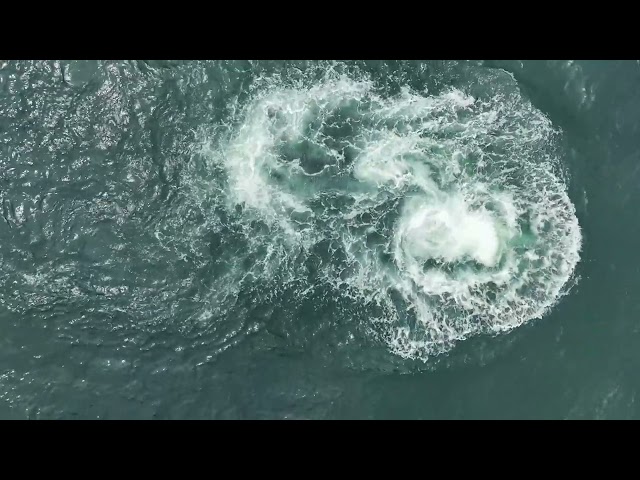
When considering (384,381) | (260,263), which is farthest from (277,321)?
(384,381)

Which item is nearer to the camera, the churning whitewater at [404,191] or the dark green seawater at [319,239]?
the dark green seawater at [319,239]

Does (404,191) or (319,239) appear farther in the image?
(404,191)

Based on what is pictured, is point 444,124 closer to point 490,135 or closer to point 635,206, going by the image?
point 490,135

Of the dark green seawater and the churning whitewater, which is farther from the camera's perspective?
the churning whitewater

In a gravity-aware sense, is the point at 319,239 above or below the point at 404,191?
below
